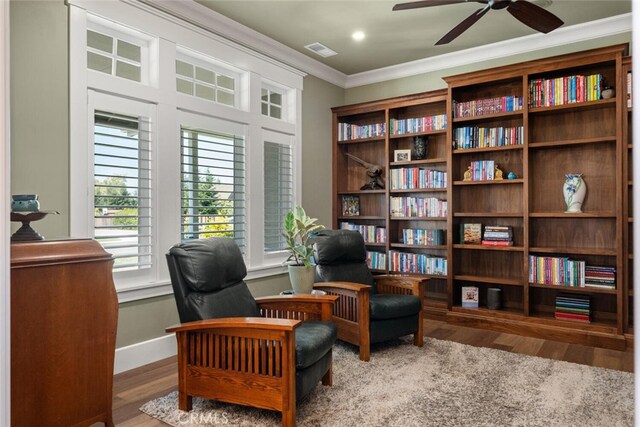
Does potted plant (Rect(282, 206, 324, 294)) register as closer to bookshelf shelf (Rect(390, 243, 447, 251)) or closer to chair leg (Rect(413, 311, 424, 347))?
chair leg (Rect(413, 311, 424, 347))

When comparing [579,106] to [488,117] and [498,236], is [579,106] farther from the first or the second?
[498,236]

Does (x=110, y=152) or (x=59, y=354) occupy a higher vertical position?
(x=110, y=152)

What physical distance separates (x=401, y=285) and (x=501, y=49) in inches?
108

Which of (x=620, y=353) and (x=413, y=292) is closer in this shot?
(x=620, y=353)

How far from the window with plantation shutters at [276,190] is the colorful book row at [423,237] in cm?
141

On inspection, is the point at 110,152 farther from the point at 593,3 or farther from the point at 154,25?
the point at 593,3

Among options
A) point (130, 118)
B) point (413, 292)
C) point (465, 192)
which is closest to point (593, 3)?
point (465, 192)

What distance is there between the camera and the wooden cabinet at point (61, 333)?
1.77 meters

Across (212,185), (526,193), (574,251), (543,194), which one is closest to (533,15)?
(526,193)

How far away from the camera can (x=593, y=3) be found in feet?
11.7

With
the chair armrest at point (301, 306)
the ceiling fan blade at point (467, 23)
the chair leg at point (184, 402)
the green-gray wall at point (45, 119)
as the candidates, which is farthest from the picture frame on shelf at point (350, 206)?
the chair leg at point (184, 402)

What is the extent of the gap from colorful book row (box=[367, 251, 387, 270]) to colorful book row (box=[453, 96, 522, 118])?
182 centimetres

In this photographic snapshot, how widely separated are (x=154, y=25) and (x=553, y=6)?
3.33 m

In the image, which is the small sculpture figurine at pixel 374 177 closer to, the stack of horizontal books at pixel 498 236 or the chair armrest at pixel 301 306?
the stack of horizontal books at pixel 498 236
